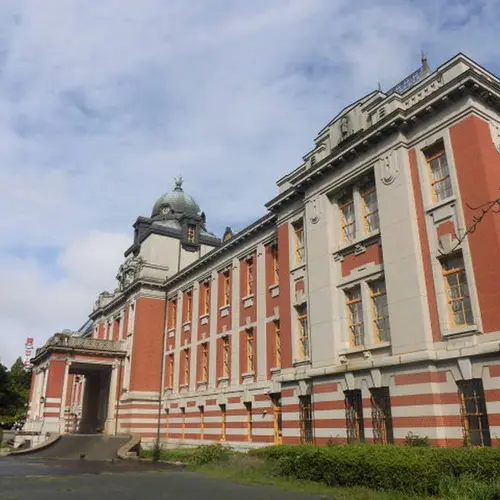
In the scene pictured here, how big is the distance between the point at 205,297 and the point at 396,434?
19.0 meters

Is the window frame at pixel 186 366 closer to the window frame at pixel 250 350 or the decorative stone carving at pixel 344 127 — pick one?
the window frame at pixel 250 350

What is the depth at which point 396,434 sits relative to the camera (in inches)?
583

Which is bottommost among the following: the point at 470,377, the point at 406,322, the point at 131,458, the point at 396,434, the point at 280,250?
the point at 131,458

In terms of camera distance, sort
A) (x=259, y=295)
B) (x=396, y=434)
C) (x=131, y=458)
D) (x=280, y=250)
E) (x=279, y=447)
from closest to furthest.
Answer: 1. (x=396, y=434)
2. (x=279, y=447)
3. (x=280, y=250)
4. (x=259, y=295)
5. (x=131, y=458)

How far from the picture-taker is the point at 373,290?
17.6m

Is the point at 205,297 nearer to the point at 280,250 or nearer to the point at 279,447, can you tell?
the point at 280,250

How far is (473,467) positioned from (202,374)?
2099 cm

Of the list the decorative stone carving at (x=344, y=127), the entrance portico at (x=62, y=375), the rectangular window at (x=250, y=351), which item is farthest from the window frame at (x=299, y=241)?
the entrance portico at (x=62, y=375)

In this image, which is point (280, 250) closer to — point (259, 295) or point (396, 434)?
point (259, 295)

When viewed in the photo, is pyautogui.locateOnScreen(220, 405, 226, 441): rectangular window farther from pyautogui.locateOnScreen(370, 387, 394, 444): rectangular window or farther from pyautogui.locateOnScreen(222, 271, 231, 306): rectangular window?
pyautogui.locateOnScreen(370, 387, 394, 444): rectangular window

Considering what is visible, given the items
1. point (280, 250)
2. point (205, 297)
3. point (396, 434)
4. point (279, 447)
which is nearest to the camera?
point (396, 434)

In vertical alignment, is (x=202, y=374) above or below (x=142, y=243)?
below

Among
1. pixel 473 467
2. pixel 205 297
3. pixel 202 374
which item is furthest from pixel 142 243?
pixel 473 467

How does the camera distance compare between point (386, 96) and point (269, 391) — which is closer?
point (386, 96)
